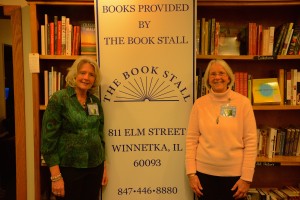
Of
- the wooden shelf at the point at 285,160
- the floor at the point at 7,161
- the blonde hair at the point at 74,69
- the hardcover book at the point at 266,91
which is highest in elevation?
the blonde hair at the point at 74,69

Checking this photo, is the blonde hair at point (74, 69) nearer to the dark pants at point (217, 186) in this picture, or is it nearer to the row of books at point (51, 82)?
the row of books at point (51, 82)

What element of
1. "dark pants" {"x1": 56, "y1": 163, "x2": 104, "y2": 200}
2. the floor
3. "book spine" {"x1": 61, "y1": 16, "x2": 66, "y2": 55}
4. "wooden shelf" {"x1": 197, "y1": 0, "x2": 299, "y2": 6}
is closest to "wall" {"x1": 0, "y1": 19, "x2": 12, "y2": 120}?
the floor

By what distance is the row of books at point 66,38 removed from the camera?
192cm

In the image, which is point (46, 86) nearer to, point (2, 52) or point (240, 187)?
point (240, 187)

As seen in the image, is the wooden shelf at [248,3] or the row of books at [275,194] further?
the row of books at [275,194]

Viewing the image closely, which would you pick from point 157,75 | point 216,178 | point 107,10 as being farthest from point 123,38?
point 216,178

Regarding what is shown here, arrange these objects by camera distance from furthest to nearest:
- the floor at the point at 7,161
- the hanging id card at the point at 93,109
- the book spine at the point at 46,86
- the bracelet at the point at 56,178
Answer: the floor at the point at 7,161 < the book spine at the point at 46,86 < the hanging id card at the point at 93,109 < the bracelet at the point at 56,178

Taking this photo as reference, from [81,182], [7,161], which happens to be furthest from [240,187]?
[7,161]

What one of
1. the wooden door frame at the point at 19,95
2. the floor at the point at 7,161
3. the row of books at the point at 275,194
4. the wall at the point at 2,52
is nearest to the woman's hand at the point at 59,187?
the wooden door frame at the point at 19,95

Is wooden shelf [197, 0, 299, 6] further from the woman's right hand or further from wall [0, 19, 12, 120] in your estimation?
wall [0, 19, 12, 120]

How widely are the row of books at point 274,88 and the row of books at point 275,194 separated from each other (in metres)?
0.75

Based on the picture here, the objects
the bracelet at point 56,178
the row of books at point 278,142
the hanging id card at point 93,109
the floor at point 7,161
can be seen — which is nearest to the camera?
the bracelet at point 56,178

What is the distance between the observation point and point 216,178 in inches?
63.4

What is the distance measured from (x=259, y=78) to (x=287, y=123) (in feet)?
1.55
